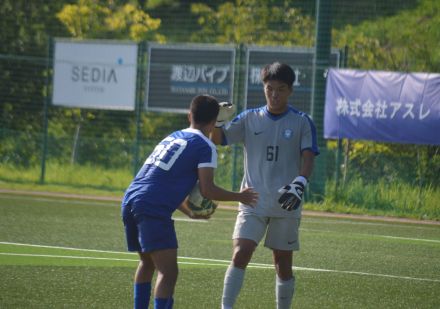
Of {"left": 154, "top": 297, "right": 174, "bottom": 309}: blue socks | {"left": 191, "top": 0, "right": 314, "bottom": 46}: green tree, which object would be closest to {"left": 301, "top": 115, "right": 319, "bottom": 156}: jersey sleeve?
{"left": 154, "top": 297, "right": 174, "bottom": 309}: blue socks

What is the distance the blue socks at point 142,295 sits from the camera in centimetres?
732

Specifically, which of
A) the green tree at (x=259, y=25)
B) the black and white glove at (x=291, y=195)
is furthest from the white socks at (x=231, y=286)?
the green tree at (x=259, y=25)

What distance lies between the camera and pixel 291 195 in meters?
7.65

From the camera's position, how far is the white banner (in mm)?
21359

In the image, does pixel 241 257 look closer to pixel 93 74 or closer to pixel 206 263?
pixel 206 263

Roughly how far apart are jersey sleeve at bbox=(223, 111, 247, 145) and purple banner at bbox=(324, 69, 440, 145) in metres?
10.4

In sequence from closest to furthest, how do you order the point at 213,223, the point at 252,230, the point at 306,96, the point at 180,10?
the point at 252,230 → the point at 213,223 → the point at 306,96 → the point at 180,10

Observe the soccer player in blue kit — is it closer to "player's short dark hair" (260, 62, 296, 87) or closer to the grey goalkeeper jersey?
the grey goalkeeper jersey

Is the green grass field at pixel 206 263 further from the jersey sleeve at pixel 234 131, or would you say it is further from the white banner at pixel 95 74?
the white banner at pixel 95 74

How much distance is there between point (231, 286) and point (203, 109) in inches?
53.4

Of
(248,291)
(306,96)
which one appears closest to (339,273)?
A: (248,291)

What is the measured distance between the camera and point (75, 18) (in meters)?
25.9

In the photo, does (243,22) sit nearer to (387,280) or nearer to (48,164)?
(48,164)

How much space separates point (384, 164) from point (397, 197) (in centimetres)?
85
